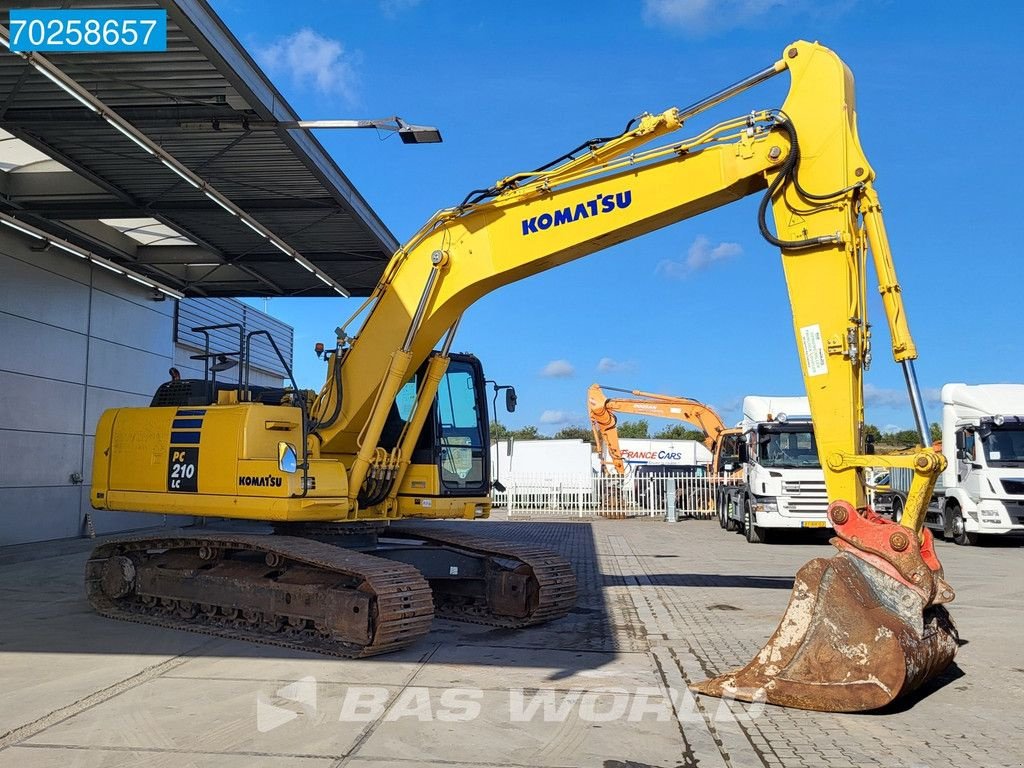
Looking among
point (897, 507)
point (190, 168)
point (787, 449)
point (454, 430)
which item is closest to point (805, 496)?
point (787, 449)

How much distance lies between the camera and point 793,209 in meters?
6.82

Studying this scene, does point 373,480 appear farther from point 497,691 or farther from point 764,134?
point 764,134

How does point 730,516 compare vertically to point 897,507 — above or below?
below

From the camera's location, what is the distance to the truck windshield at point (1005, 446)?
17859mm

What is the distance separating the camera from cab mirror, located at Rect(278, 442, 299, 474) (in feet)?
26.9

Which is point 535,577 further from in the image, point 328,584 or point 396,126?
point 396,126

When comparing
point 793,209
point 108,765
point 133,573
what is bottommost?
point 108,765

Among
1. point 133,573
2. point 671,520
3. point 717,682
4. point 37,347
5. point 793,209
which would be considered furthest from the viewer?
point 671,520

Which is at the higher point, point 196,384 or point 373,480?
point 196,384

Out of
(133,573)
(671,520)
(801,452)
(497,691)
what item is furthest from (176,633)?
(671,520)

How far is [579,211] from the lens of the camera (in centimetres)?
791

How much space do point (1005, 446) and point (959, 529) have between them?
2130mm

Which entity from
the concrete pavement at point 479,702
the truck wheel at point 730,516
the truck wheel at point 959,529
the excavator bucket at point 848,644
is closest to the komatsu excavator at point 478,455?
the excavator bucket at point 848,644

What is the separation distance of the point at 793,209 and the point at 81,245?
548 inches
